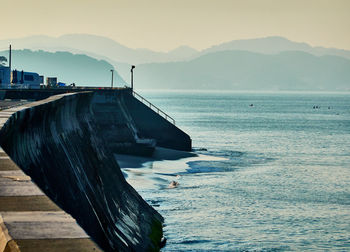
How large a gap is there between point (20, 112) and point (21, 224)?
13516 millimetres

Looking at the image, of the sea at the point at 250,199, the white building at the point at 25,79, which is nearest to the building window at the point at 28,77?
the white building at the point at 25,79

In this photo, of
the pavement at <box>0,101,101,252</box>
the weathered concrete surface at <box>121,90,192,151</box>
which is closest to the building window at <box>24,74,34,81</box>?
the weathered concrete surface at <box>121,90,192,151</box>

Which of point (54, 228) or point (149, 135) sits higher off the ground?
point (54, 228)

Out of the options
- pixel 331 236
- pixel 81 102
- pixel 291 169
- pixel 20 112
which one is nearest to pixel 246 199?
pixel 331 236

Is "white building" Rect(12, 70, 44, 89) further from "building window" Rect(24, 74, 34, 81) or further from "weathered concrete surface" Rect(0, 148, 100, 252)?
"weathered concrete surface" Rect(0, 148, 100, 252)

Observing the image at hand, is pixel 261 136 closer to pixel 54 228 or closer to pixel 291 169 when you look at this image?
pixel 291 169

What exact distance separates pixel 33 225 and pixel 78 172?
52.4 feet

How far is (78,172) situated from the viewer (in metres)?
22.9

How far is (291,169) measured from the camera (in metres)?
66.8

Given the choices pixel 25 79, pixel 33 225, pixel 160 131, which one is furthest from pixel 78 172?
pixel 25 79

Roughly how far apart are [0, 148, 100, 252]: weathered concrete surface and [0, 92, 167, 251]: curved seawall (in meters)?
7.34

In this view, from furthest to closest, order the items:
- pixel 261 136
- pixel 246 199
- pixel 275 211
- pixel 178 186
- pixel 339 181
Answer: pixel 261 136 → pixel 339 181 → pixel 178 186 → pixel 246 199 → pixel 275 211

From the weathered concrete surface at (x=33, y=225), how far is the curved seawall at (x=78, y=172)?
24.1ft

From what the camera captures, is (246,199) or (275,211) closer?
(275,211)
